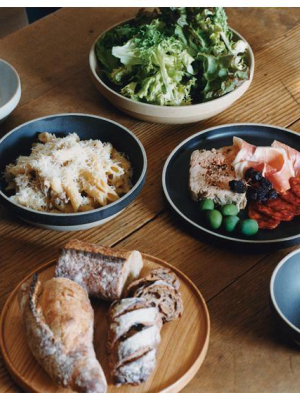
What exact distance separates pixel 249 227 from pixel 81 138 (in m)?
0.72

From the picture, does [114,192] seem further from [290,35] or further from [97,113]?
[290,35]

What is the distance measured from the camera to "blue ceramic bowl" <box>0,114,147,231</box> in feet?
5.74

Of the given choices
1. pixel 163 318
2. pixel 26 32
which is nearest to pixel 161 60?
pixel 26 32

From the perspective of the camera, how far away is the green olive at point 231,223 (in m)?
1.78

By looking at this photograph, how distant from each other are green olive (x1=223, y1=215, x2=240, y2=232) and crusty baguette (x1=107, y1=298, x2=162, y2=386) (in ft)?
1.53

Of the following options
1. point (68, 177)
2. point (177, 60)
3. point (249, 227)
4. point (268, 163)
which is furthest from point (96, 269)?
point (177, 60)

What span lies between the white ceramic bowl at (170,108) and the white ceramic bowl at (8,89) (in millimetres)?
306

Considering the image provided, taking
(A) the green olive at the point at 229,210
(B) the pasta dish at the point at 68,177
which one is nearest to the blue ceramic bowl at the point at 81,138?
(B) the pasta dish at the point at 68,177

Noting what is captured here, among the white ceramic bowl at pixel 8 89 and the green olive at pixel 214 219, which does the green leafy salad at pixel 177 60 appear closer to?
the white ceramic bowl at pixel 8 89

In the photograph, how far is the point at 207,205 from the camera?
1.84m

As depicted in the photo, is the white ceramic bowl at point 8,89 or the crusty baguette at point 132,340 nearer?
the crusty baguette at point 132,340

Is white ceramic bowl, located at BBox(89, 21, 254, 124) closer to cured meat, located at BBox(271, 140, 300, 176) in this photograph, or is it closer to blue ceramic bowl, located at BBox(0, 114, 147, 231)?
blue ceramic bowl, located at BBox(0, 114, 147, 231)

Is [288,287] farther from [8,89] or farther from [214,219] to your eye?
[8,89]

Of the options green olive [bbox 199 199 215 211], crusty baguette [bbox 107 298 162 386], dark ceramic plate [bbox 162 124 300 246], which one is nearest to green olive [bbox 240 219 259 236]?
dark ceramic plate [bbox 162 124 300 246]
